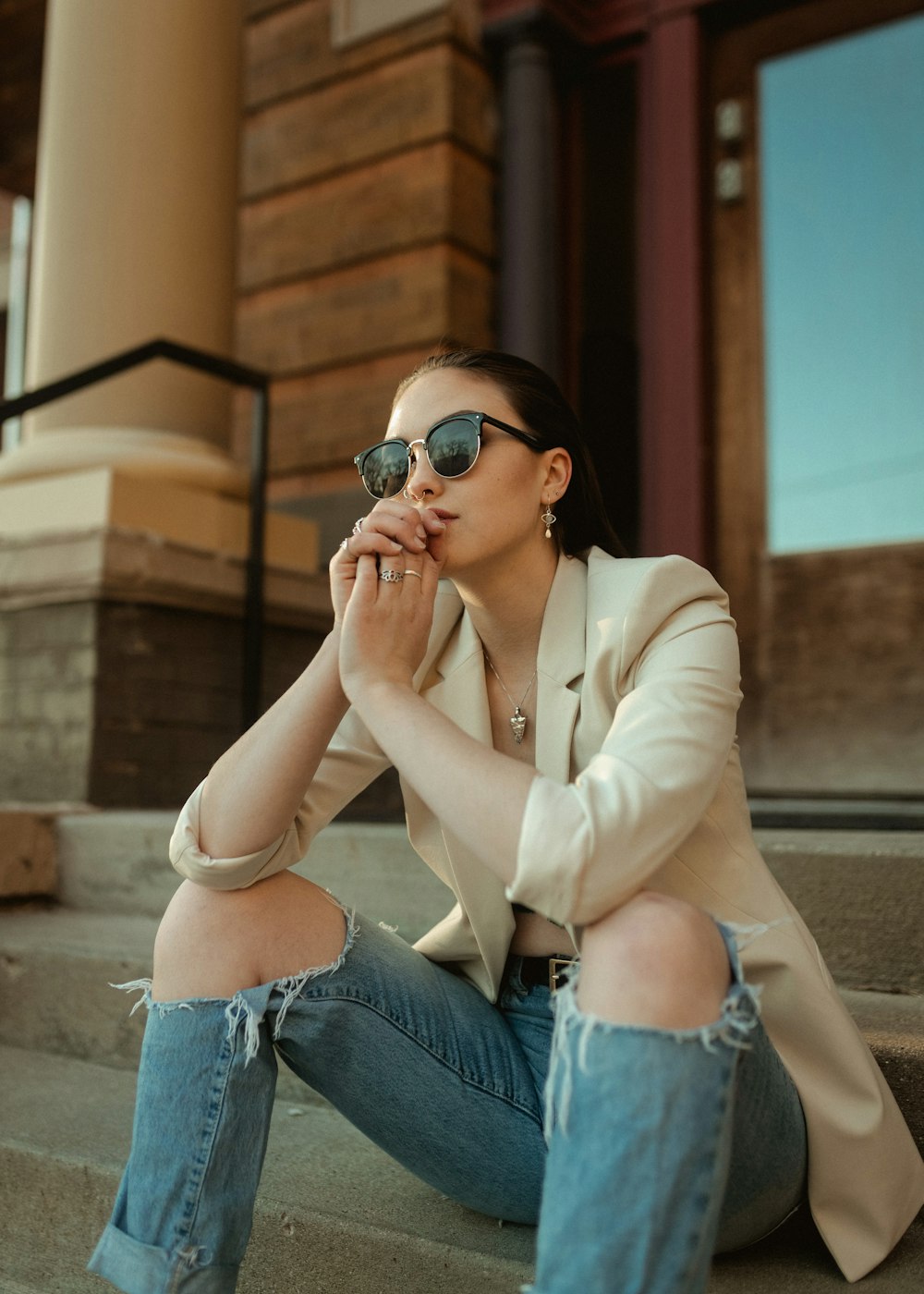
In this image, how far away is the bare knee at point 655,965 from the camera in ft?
3.87

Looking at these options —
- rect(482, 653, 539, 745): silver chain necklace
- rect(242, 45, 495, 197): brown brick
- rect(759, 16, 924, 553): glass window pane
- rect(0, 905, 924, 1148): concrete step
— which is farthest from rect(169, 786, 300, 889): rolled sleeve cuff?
rect(242, 45, 495, 197): brown brick

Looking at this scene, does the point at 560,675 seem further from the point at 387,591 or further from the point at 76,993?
the point at 76,993

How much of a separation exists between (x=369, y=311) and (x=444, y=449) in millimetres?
3244

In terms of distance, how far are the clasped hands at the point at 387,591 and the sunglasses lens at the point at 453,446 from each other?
0.24ft

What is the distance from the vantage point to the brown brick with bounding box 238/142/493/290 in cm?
458

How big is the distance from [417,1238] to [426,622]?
2.71 feet

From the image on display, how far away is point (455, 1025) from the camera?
1.59 m

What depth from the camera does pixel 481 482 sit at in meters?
1.71

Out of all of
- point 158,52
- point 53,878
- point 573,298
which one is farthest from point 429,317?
point 53,878

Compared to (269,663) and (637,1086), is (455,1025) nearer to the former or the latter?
(637,1086)

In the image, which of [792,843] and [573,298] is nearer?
[792,843]

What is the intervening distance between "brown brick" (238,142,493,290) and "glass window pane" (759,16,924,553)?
1.13m

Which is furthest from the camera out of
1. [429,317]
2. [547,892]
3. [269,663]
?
[429,317]

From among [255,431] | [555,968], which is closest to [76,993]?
[555,968]
